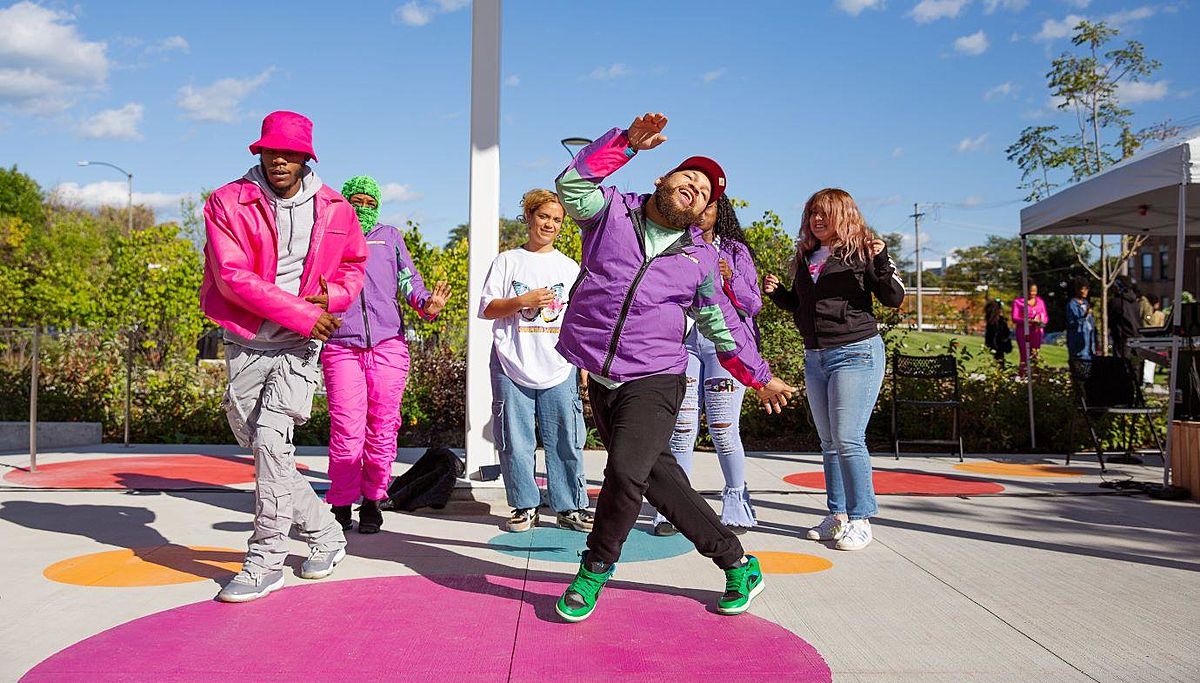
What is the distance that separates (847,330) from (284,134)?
9.97 ft

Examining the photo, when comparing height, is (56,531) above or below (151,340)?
below

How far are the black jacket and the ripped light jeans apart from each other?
54 centimetres

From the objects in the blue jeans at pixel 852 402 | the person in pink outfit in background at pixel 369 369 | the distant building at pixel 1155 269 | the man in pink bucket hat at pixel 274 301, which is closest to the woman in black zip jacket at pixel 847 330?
the blue jeans at pixel 852 402

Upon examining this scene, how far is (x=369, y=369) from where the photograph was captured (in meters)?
5.50

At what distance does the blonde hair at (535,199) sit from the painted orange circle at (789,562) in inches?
90.3

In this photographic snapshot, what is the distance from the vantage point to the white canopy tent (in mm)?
6922

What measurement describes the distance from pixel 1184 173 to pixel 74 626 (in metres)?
7.29

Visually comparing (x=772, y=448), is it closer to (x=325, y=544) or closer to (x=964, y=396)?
(x=964, y=396)

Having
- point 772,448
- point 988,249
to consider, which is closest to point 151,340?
point 772,448

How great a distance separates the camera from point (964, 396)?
419 inches

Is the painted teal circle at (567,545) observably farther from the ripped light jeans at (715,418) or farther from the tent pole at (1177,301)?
the tent pole at (1177,301)

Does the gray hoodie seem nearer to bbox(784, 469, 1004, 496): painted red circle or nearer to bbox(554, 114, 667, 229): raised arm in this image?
bbox(554, 114, 667, 229): raised arm

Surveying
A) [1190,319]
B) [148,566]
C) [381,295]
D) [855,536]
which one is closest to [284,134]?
[381,295]

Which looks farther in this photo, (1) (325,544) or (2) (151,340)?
(2) (151,340)
